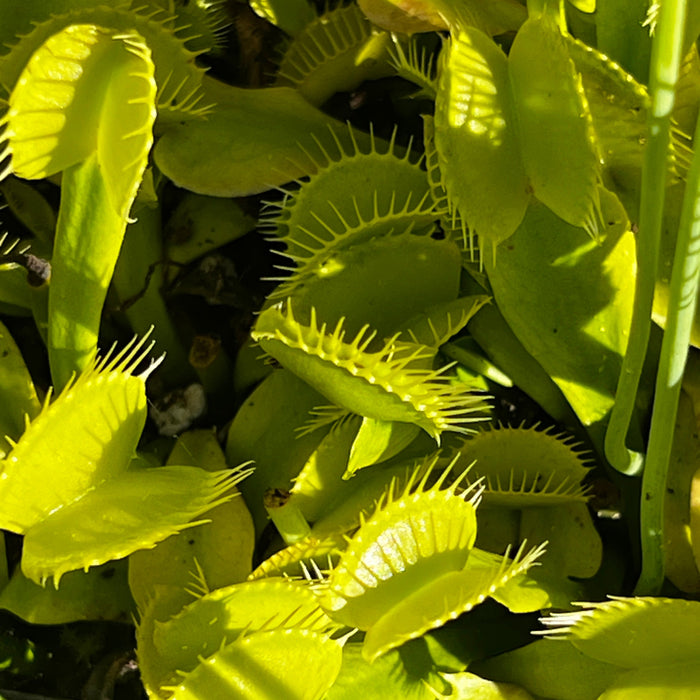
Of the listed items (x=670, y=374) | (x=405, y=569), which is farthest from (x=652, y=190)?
(x=405, y=569)

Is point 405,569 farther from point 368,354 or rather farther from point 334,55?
point 334,55

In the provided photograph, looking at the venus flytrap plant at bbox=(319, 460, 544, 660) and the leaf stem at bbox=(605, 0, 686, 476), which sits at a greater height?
the leaf stem at bbox=(605, 0, 686, 476)

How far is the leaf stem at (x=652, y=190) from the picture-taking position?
388 mm

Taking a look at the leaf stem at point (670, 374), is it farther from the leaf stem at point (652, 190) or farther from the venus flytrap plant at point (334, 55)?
the venus flytrap plant at point (334, 55)

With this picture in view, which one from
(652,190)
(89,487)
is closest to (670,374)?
(652,190)

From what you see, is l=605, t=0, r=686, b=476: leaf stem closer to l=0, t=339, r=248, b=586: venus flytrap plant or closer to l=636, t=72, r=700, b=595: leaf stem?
l=636, t=72, r=700, b=595: leaf stem

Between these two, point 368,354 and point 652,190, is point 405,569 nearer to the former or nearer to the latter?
point 368,354

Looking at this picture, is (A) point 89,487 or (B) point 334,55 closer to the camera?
(A) point 89,487

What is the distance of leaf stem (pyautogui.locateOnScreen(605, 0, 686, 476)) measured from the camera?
1.27 ft

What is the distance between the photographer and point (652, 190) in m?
0.42

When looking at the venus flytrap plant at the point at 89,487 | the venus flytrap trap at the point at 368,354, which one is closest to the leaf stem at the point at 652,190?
the venus flytrap trap at the point at 368,354

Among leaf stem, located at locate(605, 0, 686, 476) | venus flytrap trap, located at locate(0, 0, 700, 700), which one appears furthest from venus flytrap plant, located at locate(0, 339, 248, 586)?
leaf stem, located at locate(605, 0, 686, 476)

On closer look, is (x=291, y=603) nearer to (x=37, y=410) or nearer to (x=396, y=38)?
(x=37, y=410)

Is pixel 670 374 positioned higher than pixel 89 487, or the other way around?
pixel 670 374
